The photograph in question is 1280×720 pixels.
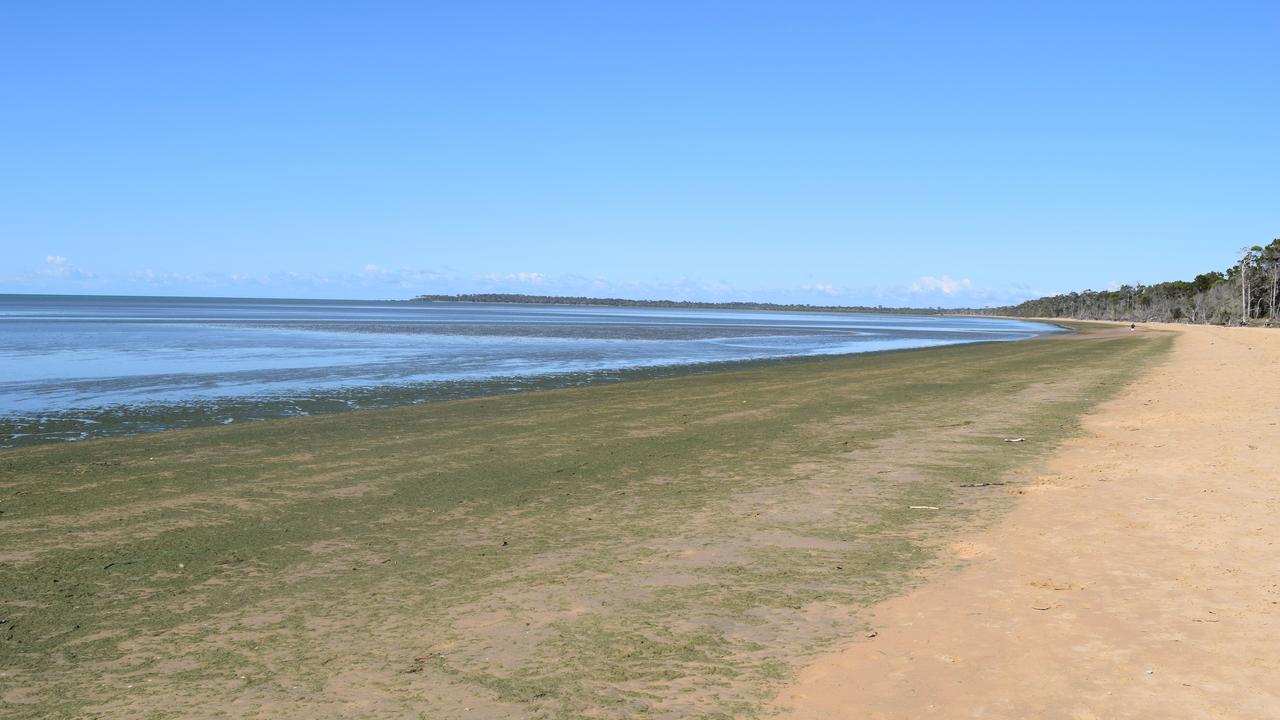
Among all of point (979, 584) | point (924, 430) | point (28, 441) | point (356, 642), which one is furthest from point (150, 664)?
point (924, 430)

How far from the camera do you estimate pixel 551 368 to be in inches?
1217

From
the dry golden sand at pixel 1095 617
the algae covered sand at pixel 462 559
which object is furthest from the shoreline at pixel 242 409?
the dry golden sand at pixel 1095 617

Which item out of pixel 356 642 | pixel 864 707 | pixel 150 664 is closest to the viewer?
pixel 864 707

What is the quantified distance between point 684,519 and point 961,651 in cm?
375

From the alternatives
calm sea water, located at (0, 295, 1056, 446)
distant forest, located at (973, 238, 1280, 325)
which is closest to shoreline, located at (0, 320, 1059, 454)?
calm sea water, located at (0, 295, 1056, 446)

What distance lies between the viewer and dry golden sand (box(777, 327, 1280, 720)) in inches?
179

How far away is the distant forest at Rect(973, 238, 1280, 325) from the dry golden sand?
10985 cm

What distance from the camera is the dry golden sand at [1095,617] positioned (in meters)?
4.54

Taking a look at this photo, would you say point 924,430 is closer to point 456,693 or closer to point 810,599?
point 810,599

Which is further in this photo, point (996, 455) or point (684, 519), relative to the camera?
point (996, 455)

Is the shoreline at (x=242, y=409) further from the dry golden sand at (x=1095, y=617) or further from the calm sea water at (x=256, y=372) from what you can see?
the dry golden sand at (x=1095, y=617)

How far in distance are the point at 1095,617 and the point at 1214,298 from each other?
456 ft

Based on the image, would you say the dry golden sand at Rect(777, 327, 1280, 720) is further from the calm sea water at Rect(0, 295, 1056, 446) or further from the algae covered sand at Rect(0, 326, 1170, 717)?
the calm sea water at Rect(0, 295, 1056, 446)

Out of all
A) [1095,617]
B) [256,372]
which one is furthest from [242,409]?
[1095,617]
